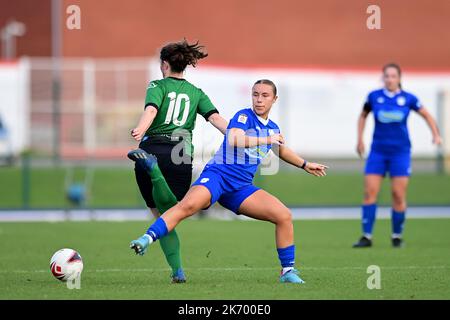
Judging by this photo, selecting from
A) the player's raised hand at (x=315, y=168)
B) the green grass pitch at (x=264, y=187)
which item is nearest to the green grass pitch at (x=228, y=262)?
the player's raised hand at (x=315, y=168)

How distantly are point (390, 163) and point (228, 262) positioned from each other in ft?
10.9

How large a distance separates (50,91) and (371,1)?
14957 mm

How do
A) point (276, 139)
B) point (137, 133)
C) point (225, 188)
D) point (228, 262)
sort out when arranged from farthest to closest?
point (228, 262)
point (225, 188)
point (276, 139)
point (137, 133)

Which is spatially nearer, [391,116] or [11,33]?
[391,116]

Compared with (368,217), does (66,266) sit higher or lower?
higher

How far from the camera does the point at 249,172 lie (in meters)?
8.71

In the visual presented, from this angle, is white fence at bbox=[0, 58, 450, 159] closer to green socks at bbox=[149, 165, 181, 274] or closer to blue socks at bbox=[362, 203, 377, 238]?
blue socks at bbox=[362, 203, 377, 238]

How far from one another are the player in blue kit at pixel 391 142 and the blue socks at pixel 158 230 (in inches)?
227

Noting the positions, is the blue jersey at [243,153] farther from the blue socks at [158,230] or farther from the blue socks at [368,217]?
the blue socks at [368,217]

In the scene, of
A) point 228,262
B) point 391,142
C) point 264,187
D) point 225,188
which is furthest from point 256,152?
point 264,187

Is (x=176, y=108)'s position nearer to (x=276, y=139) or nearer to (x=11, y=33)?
(x=276, y=139)

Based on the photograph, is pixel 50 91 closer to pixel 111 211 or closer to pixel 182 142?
pixel 111 211

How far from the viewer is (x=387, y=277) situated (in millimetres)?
9430

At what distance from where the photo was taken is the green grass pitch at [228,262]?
8.21 metres
